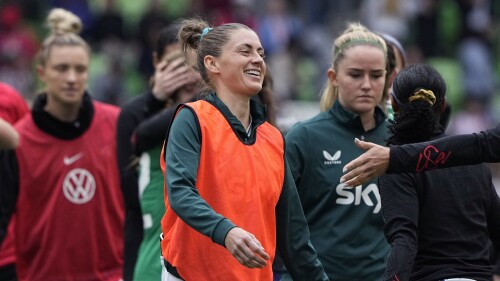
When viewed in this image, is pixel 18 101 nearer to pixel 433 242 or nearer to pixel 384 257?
pixel 384 257

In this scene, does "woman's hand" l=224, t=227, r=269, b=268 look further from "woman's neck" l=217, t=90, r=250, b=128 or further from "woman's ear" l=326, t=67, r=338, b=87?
"woman's ear" l=326, t=67, r=338, b=87

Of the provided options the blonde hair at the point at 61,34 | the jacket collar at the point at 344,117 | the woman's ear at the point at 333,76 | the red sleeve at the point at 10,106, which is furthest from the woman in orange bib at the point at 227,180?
the blonde hair at the point at 61,34

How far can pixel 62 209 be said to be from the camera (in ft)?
23.8

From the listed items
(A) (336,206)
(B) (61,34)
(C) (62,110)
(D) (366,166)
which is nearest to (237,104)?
(D) (366,166)

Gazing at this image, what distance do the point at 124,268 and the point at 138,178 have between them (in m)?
0.59

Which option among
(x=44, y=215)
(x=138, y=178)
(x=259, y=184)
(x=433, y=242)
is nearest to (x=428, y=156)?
(x=433, y=242)

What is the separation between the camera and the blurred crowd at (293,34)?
16.3 m

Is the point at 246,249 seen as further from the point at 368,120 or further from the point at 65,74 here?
the point at 65,74

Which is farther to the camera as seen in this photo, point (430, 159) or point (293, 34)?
point (293, 34)

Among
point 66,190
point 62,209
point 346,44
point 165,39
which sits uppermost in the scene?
point 346,44

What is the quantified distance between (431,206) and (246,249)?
0.94 meters

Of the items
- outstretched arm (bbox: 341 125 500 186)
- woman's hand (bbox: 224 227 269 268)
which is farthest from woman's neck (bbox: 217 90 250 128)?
woman's hand (bbox: 224 227 269 268)

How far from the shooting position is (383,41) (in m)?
6.38

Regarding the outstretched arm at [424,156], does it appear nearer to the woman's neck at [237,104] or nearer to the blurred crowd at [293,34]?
the woman's neck at [237,104]
